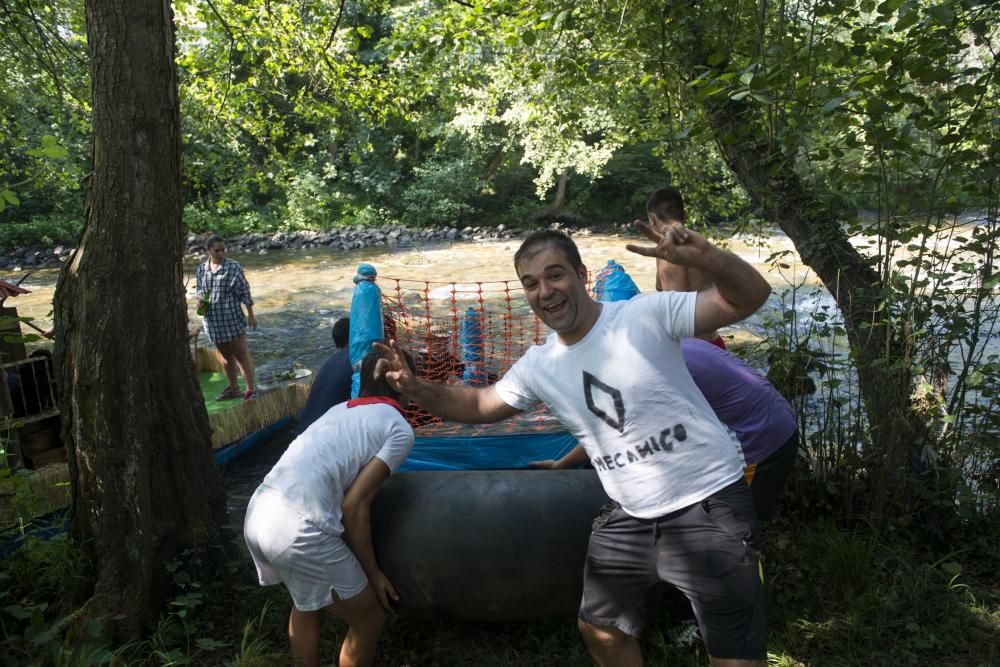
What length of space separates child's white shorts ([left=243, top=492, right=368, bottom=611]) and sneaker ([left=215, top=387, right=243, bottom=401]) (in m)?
4.86

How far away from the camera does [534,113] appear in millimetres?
7559

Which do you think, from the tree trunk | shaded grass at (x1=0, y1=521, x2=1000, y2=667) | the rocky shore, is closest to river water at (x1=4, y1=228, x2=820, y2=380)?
the rocky shore

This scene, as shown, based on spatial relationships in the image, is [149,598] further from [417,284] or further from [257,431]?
[417,284]

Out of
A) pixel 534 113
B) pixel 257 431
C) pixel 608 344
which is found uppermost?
pixel 534 113

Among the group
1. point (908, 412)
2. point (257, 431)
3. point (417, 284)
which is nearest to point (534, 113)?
point (257, 431)

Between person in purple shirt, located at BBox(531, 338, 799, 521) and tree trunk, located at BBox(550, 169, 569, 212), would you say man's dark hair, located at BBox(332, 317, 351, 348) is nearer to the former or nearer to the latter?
person in purple shirt, located at BBox(531, 338, 799, 521)

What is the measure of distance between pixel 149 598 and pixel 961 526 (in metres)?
3.85

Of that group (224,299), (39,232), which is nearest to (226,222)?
(39,232)

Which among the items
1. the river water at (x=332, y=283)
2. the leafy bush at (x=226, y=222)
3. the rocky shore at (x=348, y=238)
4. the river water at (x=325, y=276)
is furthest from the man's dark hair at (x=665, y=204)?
the leafy bush at (x=226, y=222)

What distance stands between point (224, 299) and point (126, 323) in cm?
428

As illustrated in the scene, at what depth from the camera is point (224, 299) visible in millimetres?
7227

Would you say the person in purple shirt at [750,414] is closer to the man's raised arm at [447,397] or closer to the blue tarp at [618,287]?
the man's raised arm at [447,397]

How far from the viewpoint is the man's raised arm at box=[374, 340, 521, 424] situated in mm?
2619

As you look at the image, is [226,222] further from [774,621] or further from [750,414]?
[774,621]
